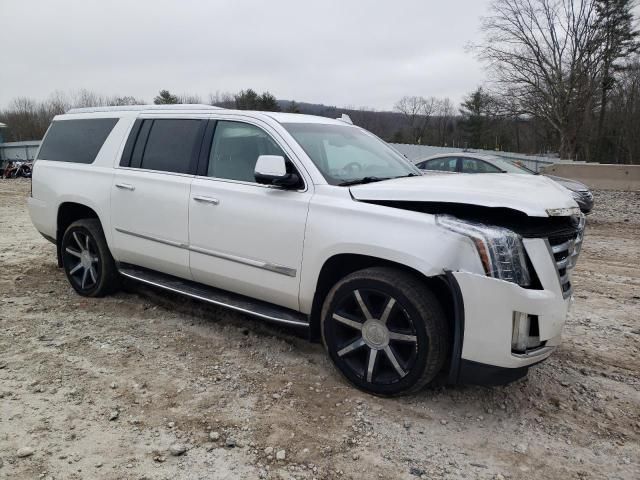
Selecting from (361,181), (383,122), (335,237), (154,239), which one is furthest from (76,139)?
(383,122)

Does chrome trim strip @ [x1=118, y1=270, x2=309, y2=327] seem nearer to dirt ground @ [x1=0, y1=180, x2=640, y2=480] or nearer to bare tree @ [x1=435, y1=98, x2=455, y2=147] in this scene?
dirt ground @ [x1=0, y1=180, x2=640, y2=480]

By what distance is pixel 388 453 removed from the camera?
2.80 m

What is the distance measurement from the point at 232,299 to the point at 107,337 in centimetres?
119

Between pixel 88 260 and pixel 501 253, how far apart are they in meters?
4.18

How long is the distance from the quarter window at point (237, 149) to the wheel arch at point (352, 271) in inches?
38.4

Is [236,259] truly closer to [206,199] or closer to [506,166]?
[206,199]

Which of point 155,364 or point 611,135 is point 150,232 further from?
point 611,135

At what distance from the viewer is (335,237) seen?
3350mm

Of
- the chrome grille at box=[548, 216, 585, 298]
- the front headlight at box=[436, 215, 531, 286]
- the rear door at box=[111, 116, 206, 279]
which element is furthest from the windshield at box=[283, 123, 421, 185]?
the chrome grille at box=[548, 216, 585, 298]

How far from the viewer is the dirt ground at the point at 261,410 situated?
269 centimetres

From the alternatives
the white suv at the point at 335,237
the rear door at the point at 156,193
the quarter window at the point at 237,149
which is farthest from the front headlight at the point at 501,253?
the rear door at the point at 156,193

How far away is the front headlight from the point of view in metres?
2.81

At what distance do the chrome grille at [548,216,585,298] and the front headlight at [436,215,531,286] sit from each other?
10.9 inches

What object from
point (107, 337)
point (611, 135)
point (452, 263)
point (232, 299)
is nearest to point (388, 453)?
point (452, 263)
